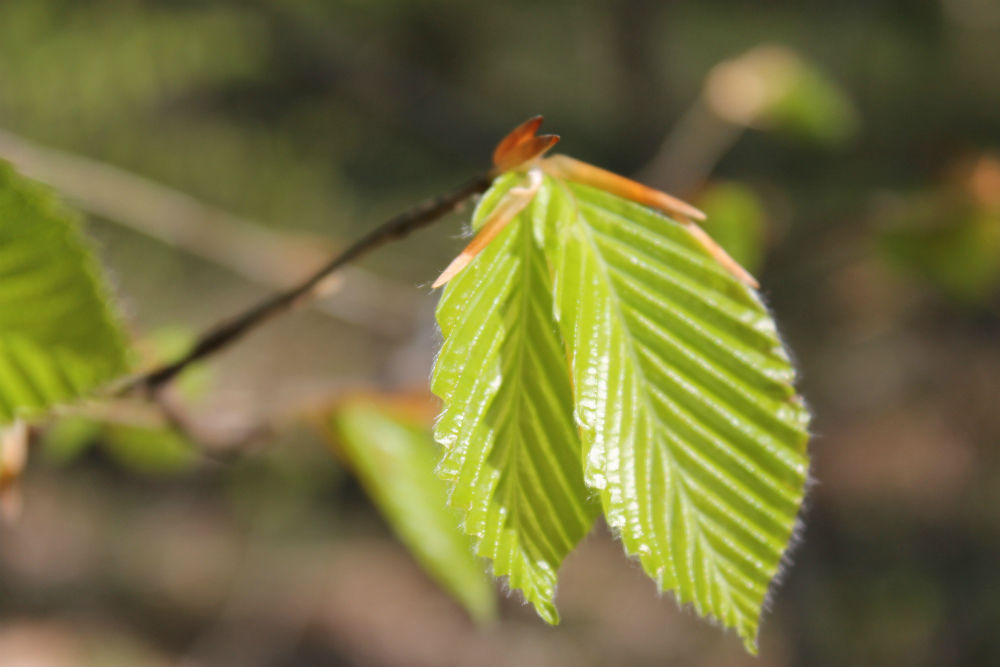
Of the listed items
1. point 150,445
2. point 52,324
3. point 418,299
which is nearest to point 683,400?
point 52,324

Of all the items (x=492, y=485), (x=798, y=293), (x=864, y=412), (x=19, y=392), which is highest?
(x=492, y=485)

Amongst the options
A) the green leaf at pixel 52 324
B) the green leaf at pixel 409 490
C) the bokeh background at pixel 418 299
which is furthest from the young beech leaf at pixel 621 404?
the bokeh background at pixel 418 299

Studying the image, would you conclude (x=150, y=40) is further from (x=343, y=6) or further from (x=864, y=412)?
(x=864, y=412)

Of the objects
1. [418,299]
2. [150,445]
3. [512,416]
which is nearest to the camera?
[512,416]

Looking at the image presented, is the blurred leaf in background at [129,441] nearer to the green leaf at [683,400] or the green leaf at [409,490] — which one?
the green leaf at [409,490]

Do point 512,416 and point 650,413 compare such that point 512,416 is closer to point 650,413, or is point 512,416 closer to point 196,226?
point 650,413

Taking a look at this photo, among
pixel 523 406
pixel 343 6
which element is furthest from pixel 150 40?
pixel 523 406
